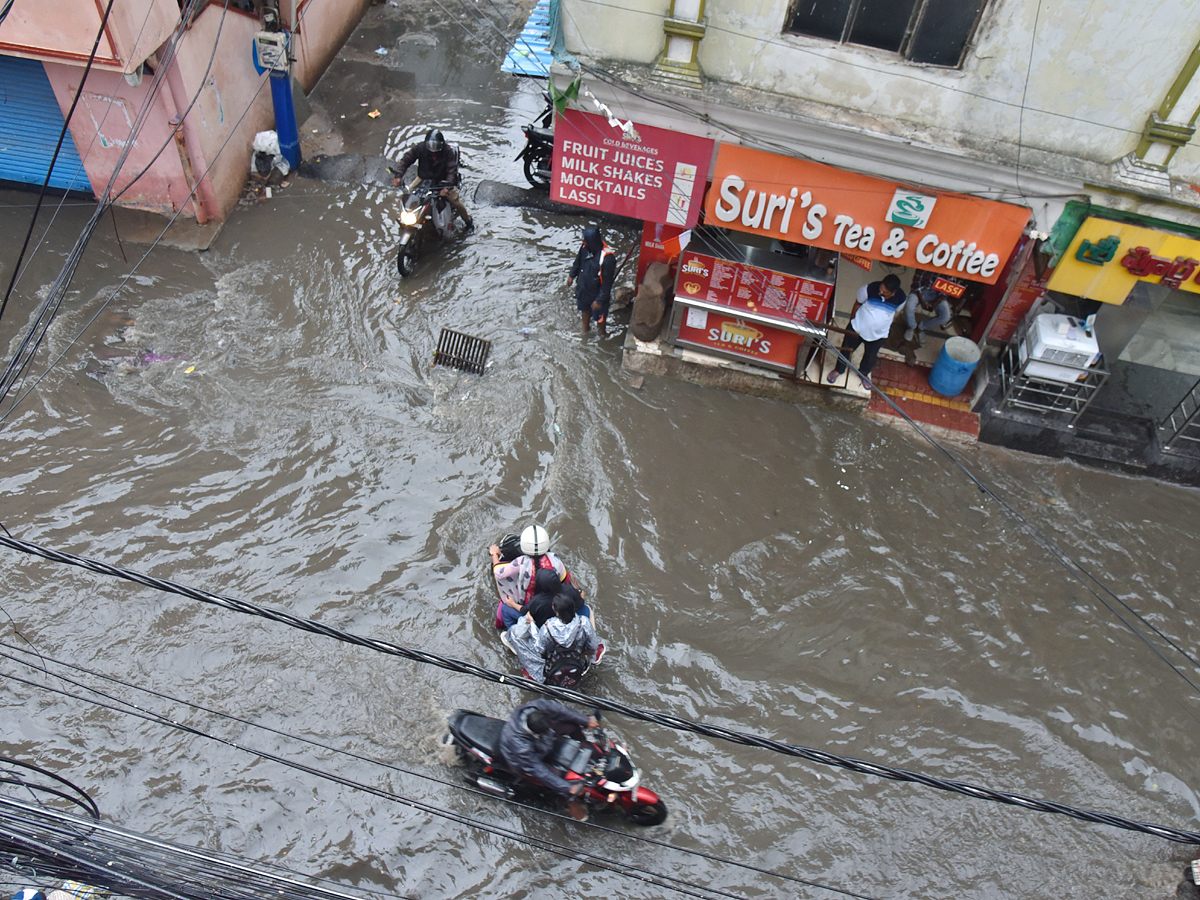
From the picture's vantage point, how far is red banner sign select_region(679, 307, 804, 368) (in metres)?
9.54

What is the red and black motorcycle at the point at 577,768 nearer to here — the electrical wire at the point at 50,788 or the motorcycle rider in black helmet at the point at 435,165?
the electrical wire at the point at 50,788

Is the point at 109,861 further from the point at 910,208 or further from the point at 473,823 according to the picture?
the point at 910,208

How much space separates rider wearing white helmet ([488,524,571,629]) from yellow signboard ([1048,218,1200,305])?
575 cm

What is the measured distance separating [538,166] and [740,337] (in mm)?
4606

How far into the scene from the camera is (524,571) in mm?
6918

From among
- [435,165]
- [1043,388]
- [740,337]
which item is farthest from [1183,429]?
[435,165]

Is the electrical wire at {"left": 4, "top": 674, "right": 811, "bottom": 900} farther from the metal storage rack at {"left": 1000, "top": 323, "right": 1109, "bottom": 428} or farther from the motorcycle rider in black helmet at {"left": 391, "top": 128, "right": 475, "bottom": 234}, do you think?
the motorcycle rider in black helmet at {"left": 391, "top": 128, "right": 475, "bottom": 234}

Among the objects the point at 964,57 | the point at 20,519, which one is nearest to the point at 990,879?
the point at 964,57

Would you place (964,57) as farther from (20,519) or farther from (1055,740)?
(20,519)

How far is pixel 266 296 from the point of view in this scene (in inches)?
398

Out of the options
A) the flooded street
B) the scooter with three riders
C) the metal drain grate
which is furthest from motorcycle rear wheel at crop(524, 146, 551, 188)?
the metal drain grate

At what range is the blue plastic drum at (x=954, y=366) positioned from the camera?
960cm

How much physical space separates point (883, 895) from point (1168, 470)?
20.8 feet

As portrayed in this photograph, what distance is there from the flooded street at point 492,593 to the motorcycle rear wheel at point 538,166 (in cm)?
213
